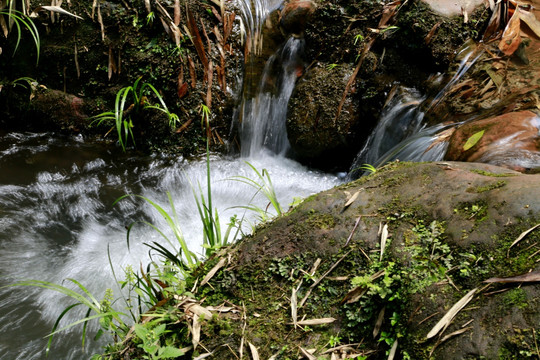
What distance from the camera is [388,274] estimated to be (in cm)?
167

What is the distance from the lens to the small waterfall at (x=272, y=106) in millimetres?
5102

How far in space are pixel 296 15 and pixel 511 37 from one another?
2.47 m

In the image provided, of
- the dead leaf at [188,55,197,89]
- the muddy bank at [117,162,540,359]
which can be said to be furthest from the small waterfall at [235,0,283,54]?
the muddy bank at [117,162,540,359]

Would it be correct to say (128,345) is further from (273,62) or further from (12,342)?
(273,62)

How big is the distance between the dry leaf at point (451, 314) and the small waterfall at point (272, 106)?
3761mm

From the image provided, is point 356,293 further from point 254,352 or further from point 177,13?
point 177,13

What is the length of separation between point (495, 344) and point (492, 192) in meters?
0.67

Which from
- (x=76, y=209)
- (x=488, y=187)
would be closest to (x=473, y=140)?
(x=488, y=187)

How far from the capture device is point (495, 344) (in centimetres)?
135

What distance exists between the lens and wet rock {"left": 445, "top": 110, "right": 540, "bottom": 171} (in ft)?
8.75

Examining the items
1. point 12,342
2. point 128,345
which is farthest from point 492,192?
point 12,342

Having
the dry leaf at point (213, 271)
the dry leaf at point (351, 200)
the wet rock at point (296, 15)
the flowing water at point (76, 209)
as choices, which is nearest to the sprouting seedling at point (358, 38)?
the wet rock at point (296, 15)

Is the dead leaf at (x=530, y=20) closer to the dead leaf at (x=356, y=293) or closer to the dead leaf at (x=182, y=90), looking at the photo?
the dead leaf at (x=182, y=90)

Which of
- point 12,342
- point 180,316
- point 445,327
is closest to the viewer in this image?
point 445,327
